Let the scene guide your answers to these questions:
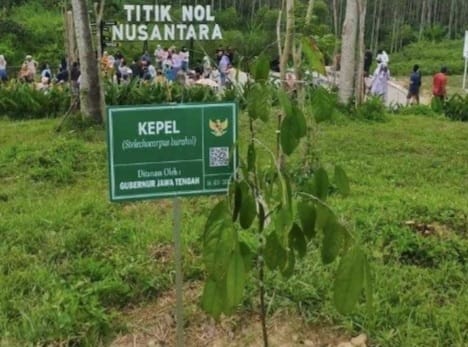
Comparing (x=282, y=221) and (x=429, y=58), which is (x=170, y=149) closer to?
(x=282, y=221)

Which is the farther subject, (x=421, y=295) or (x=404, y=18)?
(x=404, y=18)

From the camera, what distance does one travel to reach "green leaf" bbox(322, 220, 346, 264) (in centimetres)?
186

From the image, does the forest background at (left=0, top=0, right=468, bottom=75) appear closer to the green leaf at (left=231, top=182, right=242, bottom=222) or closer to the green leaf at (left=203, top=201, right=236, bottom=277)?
the green leaf at (left=231, top=182, right=242, bottom=222)

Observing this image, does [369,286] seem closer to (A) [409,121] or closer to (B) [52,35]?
(A) [409,121]

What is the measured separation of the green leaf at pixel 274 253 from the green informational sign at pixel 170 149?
66cm

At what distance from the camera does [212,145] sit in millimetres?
2648

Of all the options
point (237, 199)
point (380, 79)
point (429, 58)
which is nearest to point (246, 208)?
point (237, 199)

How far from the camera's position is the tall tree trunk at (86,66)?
8.54 m

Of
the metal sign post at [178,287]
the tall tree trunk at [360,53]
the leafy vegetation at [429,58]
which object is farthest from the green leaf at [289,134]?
the leafy vegetation at [429,58]

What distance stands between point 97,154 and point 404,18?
4260 cm

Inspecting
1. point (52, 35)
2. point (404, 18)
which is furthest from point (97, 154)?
point (404, 18)

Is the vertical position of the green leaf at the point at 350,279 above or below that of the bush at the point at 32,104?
above

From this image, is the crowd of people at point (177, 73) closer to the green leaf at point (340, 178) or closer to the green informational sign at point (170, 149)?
the green informational sign at point (170, 149)

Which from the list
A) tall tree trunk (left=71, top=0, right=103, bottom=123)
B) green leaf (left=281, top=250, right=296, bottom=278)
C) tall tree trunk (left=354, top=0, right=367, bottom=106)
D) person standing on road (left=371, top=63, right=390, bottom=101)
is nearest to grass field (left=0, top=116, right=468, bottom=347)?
green leaf (left=281, top=250, right=296, bottom=278)
